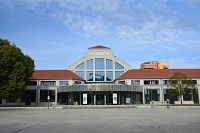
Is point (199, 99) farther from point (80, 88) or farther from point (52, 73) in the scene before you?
point (52, 73)

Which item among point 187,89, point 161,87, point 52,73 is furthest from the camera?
point 52,73

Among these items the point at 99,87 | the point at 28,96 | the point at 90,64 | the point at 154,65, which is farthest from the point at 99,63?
the point at 154,65

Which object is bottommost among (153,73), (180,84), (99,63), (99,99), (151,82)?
(99,99)

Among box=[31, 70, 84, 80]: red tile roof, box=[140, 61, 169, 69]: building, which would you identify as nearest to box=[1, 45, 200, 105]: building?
box=[31, 70, 84, 80]: red tile roof

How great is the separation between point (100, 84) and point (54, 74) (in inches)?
757

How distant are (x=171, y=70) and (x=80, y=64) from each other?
3043 cm

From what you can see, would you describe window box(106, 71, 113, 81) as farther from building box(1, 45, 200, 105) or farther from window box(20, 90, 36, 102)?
window box(20, 90, 36, 102)

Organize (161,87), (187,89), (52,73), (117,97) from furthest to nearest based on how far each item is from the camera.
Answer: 1. (52,73)
2. (161,87)
3. (117,97)
4. (187,89)

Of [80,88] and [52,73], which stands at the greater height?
[52,73]

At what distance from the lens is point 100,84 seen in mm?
61219

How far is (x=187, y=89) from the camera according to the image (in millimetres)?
58500

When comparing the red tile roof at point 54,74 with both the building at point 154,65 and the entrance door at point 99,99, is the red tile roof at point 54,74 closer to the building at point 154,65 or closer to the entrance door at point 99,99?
the entrance door at point 99,99

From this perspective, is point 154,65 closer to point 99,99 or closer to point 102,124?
point 99,99

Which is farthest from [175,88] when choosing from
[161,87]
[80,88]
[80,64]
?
[80,64]
